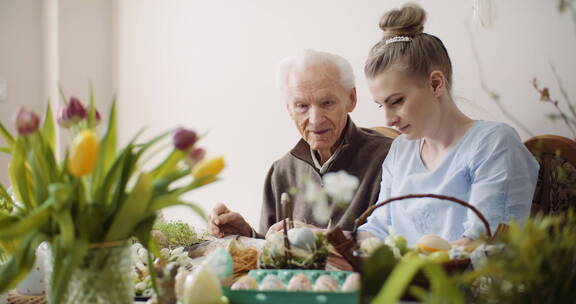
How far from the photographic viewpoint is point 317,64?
2.03 metres

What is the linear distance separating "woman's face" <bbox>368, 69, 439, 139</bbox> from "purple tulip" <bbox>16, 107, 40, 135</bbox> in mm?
1074

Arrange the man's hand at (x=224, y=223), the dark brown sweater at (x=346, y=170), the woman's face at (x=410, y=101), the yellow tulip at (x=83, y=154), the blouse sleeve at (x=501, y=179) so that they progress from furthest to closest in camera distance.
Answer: the dark brown sweater at (x=346, y=170)
the man's hand at (x=224, y=223)
the woman's face at (x=410, y=101)
the blouse sleeve at (x=501, y=179)
the yellow tulip at (x=83, y=154)

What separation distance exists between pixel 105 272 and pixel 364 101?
1.74 meters

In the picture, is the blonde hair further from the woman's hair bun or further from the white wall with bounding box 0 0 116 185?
the white wall with bounding box 0 0 116 185

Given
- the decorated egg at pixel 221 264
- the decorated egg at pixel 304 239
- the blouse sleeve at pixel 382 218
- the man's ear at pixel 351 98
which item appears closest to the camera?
the decorated egg at pixel 221 264

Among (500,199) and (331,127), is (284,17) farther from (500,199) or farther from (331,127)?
(500,199)

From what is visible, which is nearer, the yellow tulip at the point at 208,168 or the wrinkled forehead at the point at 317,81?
the yellow tulip at the point at 208,168

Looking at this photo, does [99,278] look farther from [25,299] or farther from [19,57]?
[19,57]

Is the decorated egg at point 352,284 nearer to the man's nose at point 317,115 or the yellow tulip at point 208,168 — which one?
the yellow tulip at point 208,168

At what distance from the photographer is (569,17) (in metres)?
1.79

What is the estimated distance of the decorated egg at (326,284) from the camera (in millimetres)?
888

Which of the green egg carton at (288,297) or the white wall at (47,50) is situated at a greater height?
the white wall at (47,50)

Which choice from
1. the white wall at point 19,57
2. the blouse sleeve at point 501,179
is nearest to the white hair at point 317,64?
the blouse sleeve at point 501,179

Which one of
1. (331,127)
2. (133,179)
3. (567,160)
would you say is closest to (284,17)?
(331,127)
